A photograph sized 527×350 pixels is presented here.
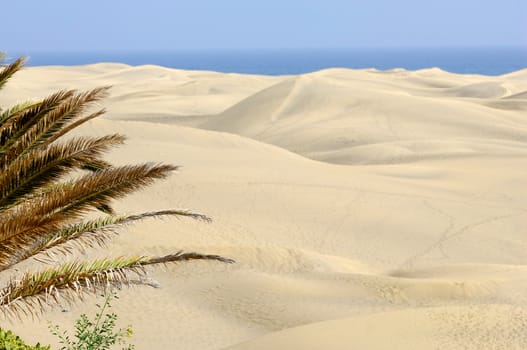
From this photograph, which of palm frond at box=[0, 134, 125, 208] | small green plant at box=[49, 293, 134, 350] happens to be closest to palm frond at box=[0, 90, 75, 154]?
palm frond at box=[0, 134, 125, 208]

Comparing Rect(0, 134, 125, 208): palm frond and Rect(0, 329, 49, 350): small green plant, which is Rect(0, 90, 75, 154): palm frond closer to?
Rect(0, 134, 125, 208): palm frond

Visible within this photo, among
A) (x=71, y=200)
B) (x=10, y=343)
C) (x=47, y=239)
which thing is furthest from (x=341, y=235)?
(x=71, y=200)

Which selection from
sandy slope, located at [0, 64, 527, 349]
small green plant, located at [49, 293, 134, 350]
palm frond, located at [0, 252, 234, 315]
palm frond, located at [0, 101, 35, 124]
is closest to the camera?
palm frond, located at [0, 252, 234, 315]

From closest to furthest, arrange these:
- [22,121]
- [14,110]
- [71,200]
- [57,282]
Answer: [57,282] → [71,200] → [22,121] → [14,110]

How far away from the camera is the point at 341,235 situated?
1994cm

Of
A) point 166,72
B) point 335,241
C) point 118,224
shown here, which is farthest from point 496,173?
point 166,72

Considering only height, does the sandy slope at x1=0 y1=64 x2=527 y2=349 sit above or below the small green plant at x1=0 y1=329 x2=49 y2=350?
below

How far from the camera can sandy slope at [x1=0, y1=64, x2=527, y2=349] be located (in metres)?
11.7

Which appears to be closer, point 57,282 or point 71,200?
point 57,282

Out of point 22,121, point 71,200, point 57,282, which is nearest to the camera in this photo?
point 57,282

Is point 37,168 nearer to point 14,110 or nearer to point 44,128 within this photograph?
point 44,128

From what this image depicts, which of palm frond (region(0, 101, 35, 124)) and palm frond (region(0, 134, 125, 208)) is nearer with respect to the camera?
palm frond (region(0, 134, 125, 208))

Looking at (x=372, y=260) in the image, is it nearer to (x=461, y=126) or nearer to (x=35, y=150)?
(x=35, y=150)

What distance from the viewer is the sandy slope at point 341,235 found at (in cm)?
1166
